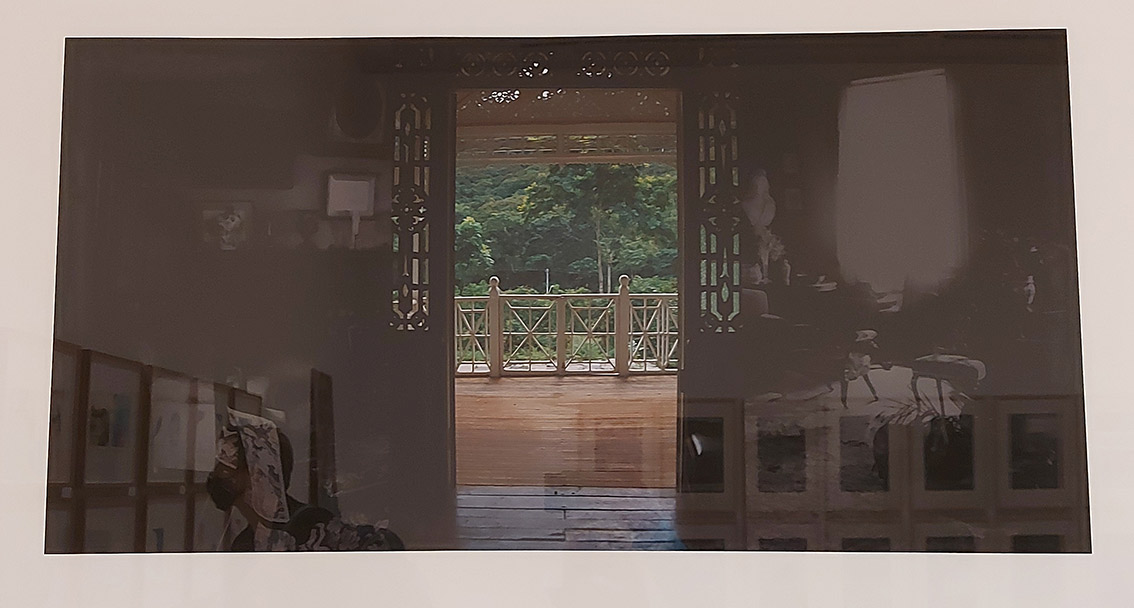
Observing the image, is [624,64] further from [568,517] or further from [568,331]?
[568,517]

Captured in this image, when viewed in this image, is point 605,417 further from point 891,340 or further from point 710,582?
point 891,340

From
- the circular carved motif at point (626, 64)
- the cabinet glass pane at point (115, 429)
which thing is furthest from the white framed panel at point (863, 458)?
the cabinet glass pane at point (115, 429)

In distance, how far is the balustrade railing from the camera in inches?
50.1

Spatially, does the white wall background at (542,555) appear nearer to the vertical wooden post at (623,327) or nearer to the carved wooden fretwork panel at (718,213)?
the carved wooden fretwork panel at (718,213)

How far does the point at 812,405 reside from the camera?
1276mm

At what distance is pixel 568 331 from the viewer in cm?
127

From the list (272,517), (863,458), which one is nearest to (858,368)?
(863,458)

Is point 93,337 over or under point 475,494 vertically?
over

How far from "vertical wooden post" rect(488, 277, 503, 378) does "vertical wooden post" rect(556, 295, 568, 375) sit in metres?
0.09

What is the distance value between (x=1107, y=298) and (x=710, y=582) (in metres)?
0.77

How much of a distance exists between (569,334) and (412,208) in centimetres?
33

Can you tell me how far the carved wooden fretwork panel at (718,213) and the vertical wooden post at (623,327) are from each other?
0.38 ft

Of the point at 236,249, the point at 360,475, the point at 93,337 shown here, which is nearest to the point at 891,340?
the point at 360,475

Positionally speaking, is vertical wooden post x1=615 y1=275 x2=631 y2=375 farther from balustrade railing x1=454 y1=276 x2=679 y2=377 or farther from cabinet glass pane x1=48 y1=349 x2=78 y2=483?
cabinet glass pane x1=48 y1=349 x2=78 y2=483
